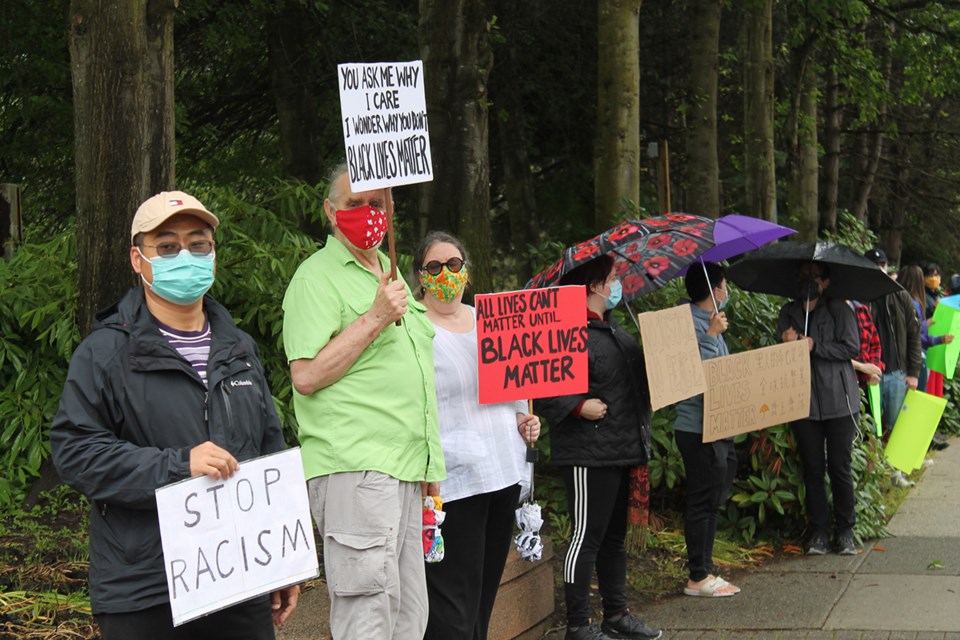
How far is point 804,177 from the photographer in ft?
67.7

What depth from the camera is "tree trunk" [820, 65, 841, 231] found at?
24.5 m

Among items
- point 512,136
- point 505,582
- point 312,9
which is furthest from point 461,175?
point 512,136

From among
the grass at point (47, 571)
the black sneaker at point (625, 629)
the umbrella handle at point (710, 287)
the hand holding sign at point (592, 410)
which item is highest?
A: the umbrella handle at point (710, 287)

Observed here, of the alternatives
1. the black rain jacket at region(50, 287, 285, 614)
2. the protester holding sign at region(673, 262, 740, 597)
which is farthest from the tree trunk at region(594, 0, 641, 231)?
the black rain jacket at region(50, 287, 285, 614)

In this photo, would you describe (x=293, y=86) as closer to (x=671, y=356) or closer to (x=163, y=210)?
(x=671, y=356)

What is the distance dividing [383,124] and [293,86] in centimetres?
1191

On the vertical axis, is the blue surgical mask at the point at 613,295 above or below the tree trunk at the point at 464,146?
below

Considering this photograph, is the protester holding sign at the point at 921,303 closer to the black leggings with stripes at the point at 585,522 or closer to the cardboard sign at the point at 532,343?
the black leggings with stripes at the point at 585,522

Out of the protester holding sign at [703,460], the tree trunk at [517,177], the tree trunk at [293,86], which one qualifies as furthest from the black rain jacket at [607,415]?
the tree trunk at [517,177]

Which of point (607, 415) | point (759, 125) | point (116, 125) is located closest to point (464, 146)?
point (116, 125)

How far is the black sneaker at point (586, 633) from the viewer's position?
6.00 metres

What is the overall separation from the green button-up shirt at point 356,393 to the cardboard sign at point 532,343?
2.56ft

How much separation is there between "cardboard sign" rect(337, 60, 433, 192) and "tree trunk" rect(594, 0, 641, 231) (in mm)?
6472

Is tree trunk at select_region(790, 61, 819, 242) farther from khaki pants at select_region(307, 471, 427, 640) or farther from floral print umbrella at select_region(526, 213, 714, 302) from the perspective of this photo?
khaki pants at select_region(307, 471, 427, 640)
